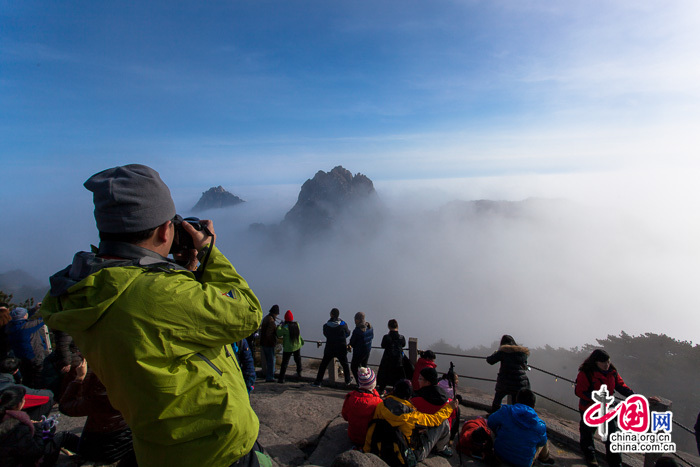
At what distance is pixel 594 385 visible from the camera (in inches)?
241

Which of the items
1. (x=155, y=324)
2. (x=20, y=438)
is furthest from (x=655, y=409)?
(x=20, y=438)

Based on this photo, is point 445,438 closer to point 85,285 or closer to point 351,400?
point 351,400

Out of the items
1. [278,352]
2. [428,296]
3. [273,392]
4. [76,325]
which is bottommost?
[428,296]

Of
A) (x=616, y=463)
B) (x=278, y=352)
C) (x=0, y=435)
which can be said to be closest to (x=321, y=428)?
(x=0, y=435)

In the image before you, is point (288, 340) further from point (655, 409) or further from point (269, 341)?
point (655, 409)

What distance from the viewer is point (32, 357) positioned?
7004 millimetres

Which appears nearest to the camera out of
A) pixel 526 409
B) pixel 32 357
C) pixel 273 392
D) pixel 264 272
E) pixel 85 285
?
pixel 85 285

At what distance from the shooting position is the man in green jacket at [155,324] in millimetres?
1360

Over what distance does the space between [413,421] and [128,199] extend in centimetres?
479

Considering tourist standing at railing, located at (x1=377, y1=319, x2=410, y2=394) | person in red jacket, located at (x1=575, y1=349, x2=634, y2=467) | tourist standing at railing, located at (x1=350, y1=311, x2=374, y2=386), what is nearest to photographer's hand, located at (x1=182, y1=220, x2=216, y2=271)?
tourist standing at railing, located at (x1=377, y1=319, x2=410, y2=394)

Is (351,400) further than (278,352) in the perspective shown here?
No

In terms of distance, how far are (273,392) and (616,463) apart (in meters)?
6.73

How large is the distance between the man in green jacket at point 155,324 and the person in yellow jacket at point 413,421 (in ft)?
11.9

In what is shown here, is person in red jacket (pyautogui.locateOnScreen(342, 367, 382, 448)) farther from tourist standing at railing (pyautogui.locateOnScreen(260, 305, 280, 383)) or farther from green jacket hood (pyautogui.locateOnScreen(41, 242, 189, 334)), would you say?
green jacket hood (pyautogui.locateOnScreen(41, 242, 189, 334))
